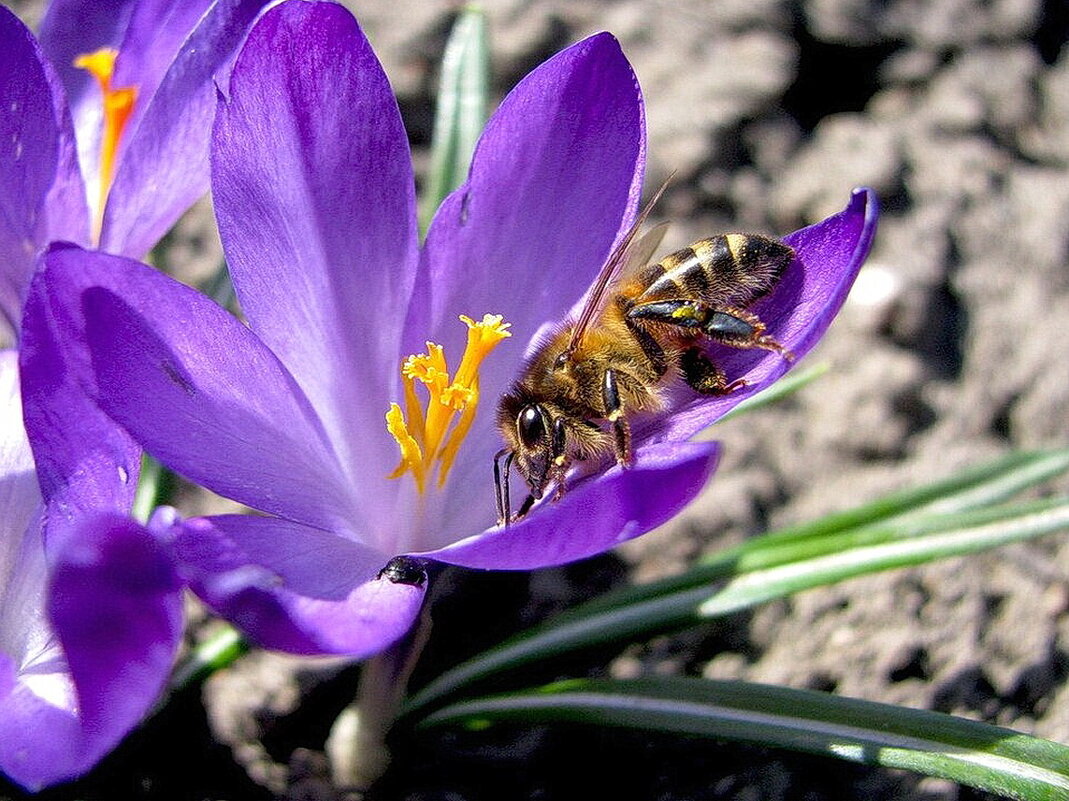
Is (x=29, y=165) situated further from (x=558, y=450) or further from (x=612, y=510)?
(x=612, y=510)

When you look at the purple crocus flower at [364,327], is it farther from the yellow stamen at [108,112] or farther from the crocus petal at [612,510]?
the yellow stamen at [108,112]

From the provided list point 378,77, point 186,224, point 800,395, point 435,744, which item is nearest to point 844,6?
point 800,395

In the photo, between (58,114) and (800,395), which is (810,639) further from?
(58,114)

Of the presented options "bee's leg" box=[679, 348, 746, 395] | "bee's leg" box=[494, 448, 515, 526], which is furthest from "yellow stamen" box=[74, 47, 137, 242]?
"bee's leg" box=[679, 348, 746, 395]

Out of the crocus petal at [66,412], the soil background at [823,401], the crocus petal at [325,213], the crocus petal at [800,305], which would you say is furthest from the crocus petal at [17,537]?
the crocus petal at [800,305]

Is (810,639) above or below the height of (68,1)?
below

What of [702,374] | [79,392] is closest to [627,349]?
[702,374]

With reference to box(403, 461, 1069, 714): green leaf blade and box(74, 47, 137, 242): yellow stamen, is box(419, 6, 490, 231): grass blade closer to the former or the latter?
box(74, 47, 137, 242): yellow stamen
